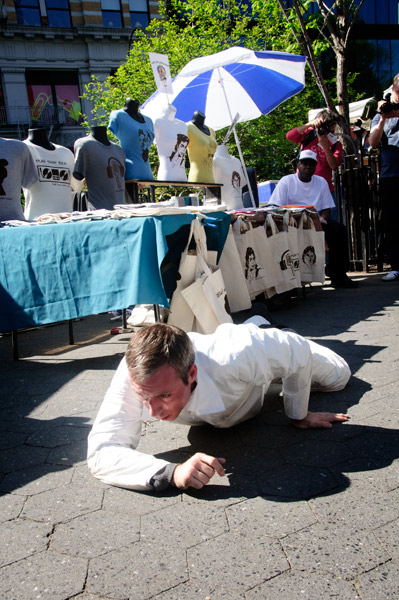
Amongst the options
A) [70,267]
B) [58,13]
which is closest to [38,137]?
[70,267]

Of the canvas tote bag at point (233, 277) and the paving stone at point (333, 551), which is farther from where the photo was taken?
the canvas tote bag at point (233, 277)

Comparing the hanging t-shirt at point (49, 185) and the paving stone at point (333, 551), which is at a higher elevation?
the hanging t-shirt at point (49, 185)

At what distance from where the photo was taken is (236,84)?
812 cm

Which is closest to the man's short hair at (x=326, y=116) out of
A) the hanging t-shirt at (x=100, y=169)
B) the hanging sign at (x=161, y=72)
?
the hanging sign at (x=161, y=72)

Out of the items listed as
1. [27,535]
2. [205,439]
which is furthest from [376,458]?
[27,535]

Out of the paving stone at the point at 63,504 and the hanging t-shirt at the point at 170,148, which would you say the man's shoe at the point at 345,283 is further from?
the paving stone at the point at 63,504

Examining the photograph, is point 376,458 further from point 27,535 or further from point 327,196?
point 327,196

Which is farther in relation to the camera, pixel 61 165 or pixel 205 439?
pixel 61 165

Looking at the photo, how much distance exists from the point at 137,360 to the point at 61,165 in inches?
163

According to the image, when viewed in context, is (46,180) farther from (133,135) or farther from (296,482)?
(296,482)

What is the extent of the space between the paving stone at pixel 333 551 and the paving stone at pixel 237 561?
2.1 inches

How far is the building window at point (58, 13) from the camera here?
25.0 meters

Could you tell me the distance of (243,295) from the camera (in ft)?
15.9

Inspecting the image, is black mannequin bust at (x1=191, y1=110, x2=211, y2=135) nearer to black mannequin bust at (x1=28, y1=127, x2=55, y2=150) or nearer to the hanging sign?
the hanging sign
